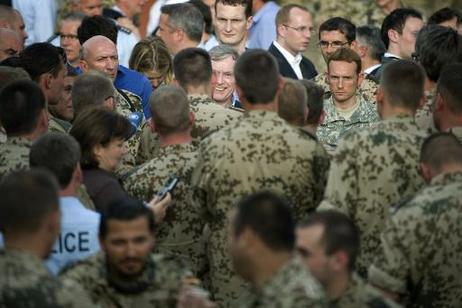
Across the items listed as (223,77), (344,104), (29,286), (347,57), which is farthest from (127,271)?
(347,57)

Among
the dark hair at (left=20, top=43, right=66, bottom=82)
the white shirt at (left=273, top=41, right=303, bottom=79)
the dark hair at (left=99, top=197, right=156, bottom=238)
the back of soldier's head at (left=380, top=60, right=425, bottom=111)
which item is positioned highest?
the back of soldier's head at (left=380, top=60, right=425, bottom=111)

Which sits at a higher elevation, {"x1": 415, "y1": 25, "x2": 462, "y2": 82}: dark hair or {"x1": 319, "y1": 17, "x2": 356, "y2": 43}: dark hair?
{"x1": 415, "y1": 25, "x2": 462, "y2": 82}: dark hair

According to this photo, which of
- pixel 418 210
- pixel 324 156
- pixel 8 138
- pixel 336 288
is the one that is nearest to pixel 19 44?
pixel 8 138

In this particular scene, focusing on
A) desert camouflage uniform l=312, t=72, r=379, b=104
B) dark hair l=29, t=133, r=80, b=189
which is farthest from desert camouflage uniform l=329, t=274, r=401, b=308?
desert camouflage uniform l=312, t=72, r=379, b=104

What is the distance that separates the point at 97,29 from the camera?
15.5 meters

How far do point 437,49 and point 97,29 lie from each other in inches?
163

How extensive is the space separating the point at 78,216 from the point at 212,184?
1.21 metres

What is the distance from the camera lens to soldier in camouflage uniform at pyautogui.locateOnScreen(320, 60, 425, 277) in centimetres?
1006

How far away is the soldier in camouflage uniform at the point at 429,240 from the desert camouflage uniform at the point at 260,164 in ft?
2.80

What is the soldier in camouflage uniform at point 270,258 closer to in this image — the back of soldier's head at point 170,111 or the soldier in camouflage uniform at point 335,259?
the soldier in camouflage uniform at point 335,259

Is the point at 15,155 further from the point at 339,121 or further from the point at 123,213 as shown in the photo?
the point at 339,121

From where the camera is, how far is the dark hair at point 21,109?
10.7 m

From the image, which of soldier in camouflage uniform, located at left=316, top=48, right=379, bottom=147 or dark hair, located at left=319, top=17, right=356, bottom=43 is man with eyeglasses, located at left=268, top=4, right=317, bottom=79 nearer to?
dark hair, located at left=319, top=17, right=356, bottom=43

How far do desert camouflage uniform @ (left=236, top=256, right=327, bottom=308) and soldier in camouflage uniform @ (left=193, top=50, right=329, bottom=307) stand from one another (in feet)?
8.82
